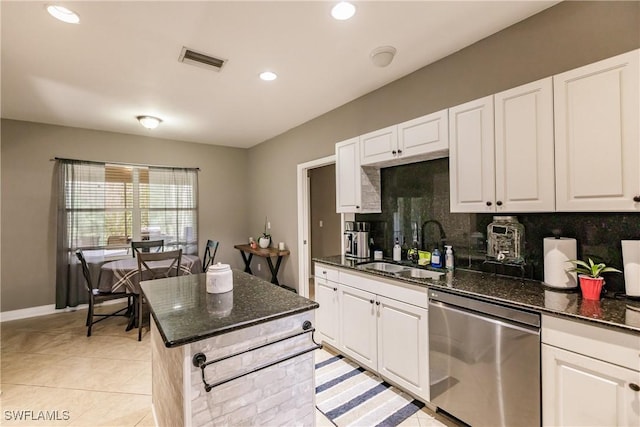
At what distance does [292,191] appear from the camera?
445 centimetres

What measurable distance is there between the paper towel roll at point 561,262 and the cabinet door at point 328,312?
5.25ft

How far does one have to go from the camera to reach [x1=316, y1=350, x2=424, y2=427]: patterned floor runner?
6.47 feet

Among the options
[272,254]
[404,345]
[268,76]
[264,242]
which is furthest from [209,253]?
[404,345]

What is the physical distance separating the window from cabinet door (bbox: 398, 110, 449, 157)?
13.2ft

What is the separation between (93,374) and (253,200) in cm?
354

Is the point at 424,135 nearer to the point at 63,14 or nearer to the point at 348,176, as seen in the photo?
the point at 348,176

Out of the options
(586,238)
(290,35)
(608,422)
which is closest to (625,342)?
(608,422)

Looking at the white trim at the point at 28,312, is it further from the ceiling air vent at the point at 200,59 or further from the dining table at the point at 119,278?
the ceiling air vent at the point at 200,59

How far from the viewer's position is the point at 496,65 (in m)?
2.13

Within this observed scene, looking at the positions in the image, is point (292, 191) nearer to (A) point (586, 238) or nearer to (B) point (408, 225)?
(B) point (408, 225)

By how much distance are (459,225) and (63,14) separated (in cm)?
316

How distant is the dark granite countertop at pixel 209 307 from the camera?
3.78ft

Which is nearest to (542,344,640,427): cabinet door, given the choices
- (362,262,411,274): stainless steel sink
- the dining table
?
(362,262,411,274): stainless steel sink

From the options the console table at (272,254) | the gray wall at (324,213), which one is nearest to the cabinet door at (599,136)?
the console table at (272,254)
